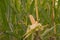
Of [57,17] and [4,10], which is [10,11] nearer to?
[4,10]

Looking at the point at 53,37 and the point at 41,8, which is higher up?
the point at 41,8

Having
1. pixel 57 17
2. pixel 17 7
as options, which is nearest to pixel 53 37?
pixel 57 17

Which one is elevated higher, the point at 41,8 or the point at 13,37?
the point at 41,8

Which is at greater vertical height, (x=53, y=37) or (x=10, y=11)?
(x=10, y=11)

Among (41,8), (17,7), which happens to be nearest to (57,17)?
(41,8)

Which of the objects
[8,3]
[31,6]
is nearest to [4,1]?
[8,3]

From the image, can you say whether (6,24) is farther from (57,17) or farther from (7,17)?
(57,17)

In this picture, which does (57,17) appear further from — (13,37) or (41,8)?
(13,37)
